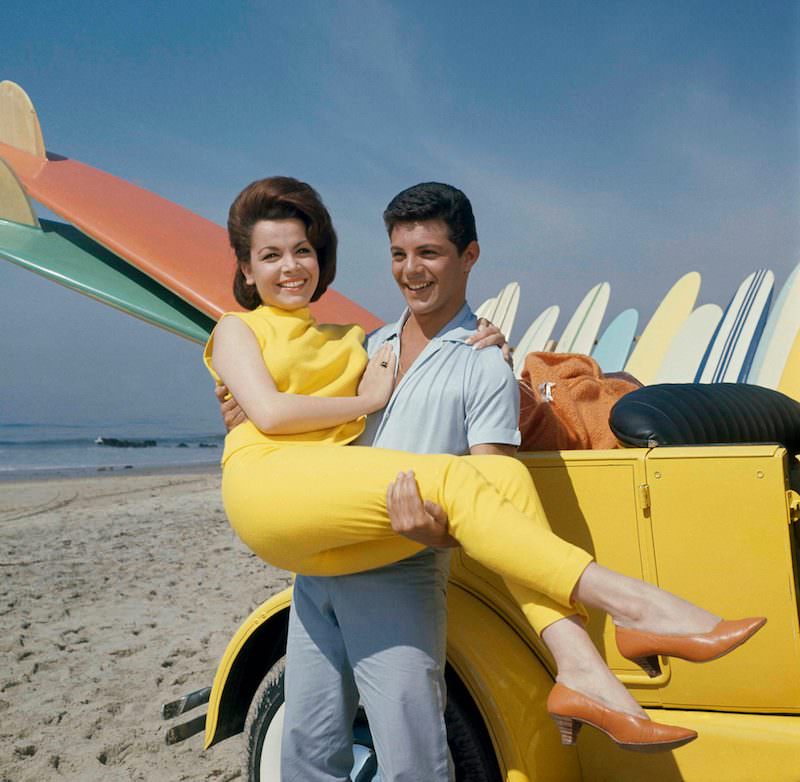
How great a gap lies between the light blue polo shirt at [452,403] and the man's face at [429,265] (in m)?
0.12

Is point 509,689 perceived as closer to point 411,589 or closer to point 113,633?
point 411,589

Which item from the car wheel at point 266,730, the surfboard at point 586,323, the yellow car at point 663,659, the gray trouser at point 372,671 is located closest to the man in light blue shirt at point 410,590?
the gray trouser at point 372,671

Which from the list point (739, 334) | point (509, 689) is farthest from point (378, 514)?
point (739, 334)

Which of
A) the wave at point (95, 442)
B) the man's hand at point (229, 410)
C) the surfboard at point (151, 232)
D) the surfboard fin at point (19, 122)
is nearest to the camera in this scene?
the man's hand at point (229, 410)

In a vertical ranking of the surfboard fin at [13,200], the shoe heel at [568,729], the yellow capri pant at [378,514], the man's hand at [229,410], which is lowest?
the shoe heel at [568,729]

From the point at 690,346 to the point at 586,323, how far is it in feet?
6.28

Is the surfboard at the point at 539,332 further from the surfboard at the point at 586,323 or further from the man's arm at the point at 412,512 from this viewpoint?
the man's arm at the point at 412,512

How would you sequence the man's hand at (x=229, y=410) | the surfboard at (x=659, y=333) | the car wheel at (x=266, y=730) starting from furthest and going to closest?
1. the surfboard at (x=659, y=333)
2. the car wheel at (x=266, y=730)
3. the man's hand at (x=229, y=410)

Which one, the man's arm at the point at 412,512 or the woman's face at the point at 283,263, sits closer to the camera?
the man's arm at the point at 412,512

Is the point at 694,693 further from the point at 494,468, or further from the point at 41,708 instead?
the point at 41,708

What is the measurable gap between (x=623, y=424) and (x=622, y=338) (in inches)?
162

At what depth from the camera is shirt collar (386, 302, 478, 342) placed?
6.43ft

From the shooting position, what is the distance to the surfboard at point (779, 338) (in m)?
4.02

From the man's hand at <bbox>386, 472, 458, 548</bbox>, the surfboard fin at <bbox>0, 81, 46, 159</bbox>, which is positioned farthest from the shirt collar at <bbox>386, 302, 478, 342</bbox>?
the surfboard fin at <bbox>0, 81, 46, 159</bbox>
